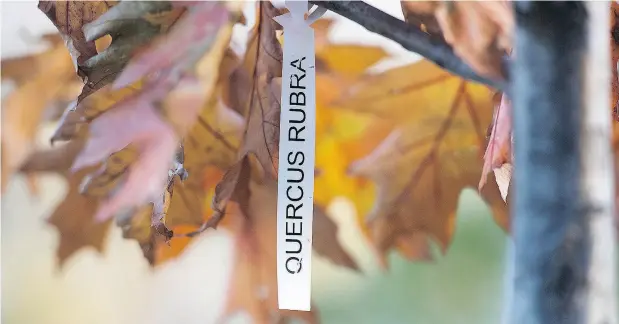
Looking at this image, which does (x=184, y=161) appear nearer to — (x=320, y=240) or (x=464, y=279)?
(x=320, y=240)

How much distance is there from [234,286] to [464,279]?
189mm

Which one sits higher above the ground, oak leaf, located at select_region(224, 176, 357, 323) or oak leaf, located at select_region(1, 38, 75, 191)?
oak leaf, located at select_region(1, 38, 75, 191)

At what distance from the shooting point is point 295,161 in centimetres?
41

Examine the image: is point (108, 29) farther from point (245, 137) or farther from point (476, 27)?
point (476, 27)

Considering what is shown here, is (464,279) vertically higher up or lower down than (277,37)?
lower down

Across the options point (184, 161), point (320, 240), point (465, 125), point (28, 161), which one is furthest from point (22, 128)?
point (465, 125)

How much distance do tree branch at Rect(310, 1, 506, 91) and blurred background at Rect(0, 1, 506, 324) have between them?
14 millimetres

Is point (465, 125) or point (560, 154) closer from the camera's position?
point (560, 154)

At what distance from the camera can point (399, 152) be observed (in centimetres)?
42

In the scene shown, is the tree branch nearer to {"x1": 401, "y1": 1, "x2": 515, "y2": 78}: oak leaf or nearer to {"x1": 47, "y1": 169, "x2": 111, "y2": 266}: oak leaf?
{"x1": 401, "y1": 1, "x2": 515, "y2": 78}: oak leaf

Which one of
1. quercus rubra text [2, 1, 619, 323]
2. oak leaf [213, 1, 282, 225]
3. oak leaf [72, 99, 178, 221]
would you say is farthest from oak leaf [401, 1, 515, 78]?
oak leaf [72, 99, 178, 221]

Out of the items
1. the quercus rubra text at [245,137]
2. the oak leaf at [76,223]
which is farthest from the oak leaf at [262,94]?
the oak leaf at [76,223]

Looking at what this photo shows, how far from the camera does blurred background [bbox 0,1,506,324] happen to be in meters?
0.42

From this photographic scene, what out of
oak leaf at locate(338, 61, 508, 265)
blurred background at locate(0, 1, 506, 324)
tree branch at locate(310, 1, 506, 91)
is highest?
tree branch at locate(310, 1, 506, 91)
